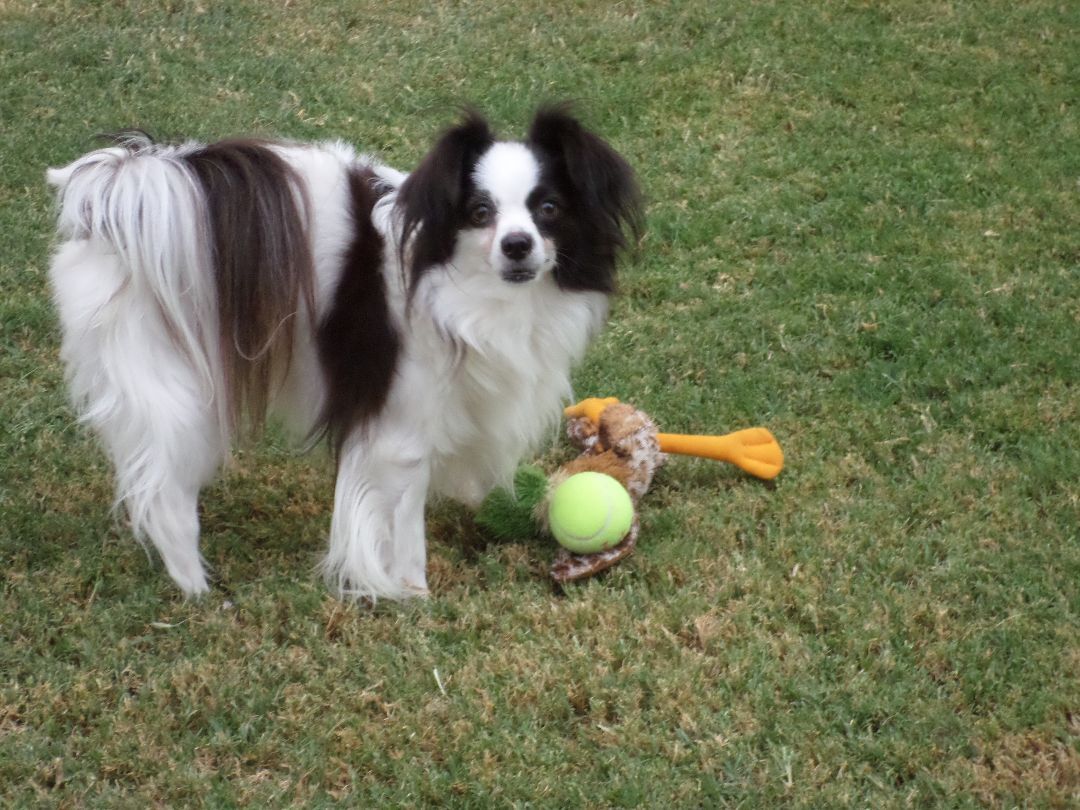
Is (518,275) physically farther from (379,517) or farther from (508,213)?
(379,517)

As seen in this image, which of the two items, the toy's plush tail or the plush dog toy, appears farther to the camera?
the toy's plush tail

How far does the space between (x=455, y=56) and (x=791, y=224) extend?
2410mm

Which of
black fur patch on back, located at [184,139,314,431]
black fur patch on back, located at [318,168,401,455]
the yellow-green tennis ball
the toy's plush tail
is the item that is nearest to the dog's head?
black fur patch on back, located at [318,168,401,455]

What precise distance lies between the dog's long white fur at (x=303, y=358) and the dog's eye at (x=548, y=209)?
0.17 m

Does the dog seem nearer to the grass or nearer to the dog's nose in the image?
the dog's nose

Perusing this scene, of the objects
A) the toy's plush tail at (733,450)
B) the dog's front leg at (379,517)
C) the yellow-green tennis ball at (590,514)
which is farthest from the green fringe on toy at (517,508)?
the toy's plush tail at (733,450)

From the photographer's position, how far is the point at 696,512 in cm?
388

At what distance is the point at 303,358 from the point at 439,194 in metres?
0.62


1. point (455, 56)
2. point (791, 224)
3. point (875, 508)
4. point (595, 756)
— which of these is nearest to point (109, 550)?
point (595, 756)

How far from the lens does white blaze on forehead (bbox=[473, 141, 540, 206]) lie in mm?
3156

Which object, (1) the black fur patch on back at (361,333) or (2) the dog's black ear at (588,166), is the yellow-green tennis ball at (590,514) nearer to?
(1) the black fur patch on back at (361,333)

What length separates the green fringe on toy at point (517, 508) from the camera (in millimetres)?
3771

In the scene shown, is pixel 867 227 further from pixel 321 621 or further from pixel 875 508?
pixel 321 621

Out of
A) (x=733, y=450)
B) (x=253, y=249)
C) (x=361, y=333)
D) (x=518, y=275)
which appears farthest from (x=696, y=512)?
(x=253, y=249)
